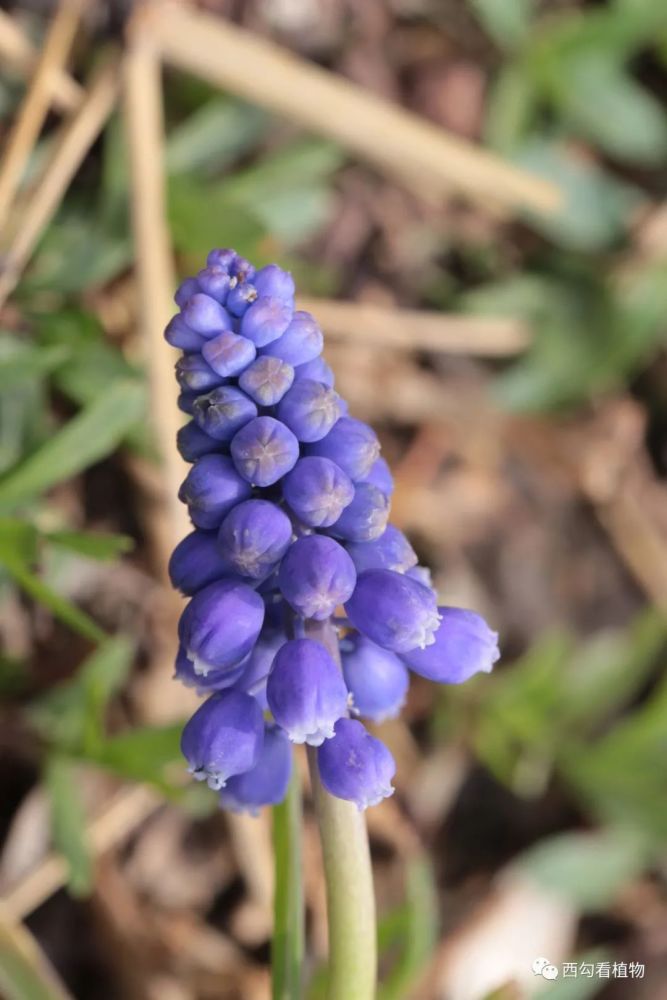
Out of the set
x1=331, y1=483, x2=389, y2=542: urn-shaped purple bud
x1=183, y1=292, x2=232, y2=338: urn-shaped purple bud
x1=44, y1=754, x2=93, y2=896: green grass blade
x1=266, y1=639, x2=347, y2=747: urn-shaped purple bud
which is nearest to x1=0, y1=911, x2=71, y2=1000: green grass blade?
x1=44, y1=754, x2=93, y2=896: green grass blade

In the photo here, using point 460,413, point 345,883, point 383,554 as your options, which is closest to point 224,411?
point 383,554

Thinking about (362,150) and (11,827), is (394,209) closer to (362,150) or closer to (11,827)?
(362,150)

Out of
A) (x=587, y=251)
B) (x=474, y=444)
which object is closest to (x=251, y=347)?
(x=474, y=444)

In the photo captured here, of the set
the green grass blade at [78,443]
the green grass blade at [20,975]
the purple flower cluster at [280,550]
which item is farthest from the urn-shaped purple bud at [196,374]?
the green grass blade at [20,975]

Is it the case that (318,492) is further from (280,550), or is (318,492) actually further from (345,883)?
(345,883)

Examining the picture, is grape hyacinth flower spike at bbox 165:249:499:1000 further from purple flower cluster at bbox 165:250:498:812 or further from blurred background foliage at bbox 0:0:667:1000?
blurred background foliage at bbox 0:0:667:1000
